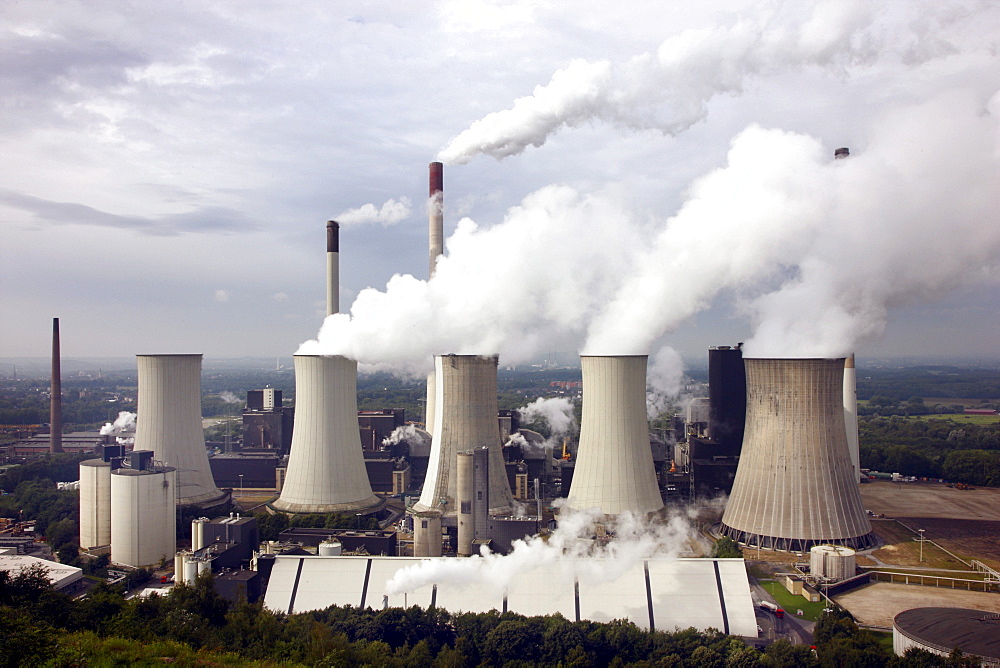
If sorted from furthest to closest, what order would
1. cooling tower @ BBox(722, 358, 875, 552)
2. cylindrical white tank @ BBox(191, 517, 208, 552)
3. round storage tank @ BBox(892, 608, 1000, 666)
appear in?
cylindrical white tank @ BBox(191, 517, 208, 552), cooling tower @ BBox(722, 358, 875, 552), round storage tank @ BBox(892, 608, 1000, 666)

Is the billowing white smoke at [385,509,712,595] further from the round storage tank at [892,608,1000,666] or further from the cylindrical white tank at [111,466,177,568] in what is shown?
the cylindrical white tank at [111,466,177,568]

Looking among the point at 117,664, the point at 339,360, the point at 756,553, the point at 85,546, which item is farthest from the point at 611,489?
the point at 85,546

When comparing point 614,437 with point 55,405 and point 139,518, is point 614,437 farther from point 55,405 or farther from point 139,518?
point 55,405

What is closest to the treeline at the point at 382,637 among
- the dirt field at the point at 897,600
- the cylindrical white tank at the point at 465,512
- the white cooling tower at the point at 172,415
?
the dirt field at the point at 897,600

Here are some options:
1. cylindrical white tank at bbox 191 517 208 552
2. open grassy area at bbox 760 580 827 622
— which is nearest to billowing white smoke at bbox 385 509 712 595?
open grassy area at bbox 760 580 827 622

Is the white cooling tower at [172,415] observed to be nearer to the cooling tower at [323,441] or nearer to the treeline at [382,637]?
the cooling tower at [323,441]

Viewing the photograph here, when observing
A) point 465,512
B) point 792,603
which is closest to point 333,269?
point 465,512
